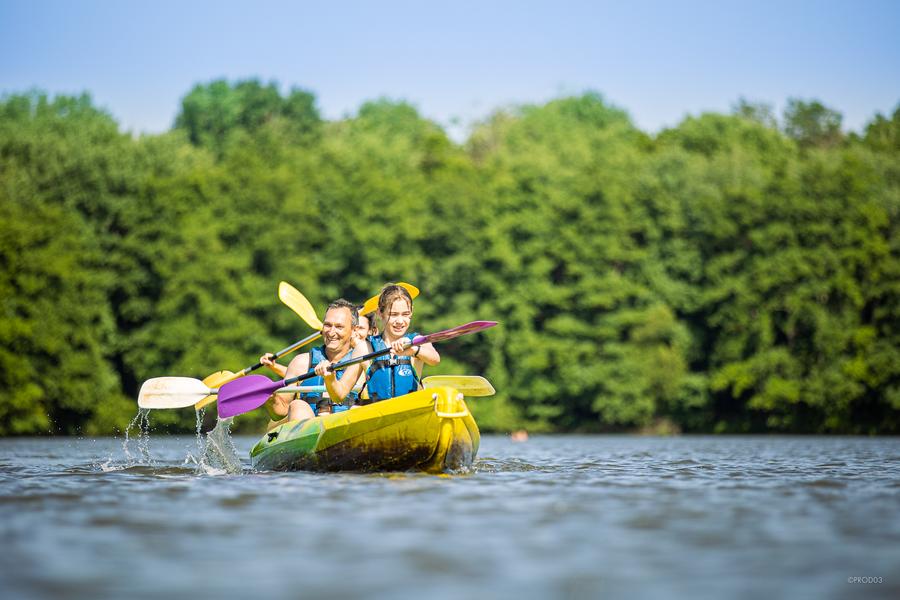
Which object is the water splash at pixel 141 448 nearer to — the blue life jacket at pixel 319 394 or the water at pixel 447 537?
the blue life jacket at pixel 319 394

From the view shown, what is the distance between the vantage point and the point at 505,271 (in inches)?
1693

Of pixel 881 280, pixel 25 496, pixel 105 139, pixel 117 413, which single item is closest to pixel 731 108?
pixel 881 280

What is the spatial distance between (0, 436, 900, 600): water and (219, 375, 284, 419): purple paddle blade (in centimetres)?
182

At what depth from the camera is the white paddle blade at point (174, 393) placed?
14.4m

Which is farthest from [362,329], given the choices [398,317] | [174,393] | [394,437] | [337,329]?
[174,393]

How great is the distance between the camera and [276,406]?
14.3 m

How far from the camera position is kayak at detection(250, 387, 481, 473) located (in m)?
10.8

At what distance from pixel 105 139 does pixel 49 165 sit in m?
3.81

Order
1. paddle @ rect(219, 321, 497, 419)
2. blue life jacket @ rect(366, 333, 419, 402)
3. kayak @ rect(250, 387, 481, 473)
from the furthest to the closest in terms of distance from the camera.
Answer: paddle @ rect(219, 321, 497, 419)
blue life jacket @ rect(366, 333, 419, 402)
kayak @ rect(250, 387, 481, 473)

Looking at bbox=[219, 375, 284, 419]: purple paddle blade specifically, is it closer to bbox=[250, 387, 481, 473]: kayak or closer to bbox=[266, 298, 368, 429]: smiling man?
bbox=[266, 298, 368, 429]: smiling man

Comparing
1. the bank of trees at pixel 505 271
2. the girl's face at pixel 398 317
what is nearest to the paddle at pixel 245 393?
the girl's face at pixel 398 317

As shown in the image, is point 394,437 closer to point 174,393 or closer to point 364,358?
point 364,358

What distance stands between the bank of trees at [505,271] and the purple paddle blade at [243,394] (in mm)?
21834

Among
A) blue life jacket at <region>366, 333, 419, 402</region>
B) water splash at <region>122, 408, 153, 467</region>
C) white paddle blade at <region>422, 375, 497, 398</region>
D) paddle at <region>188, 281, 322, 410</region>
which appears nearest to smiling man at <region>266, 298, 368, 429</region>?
blue life jacket at <region>366, 333, 419, 402</region>
